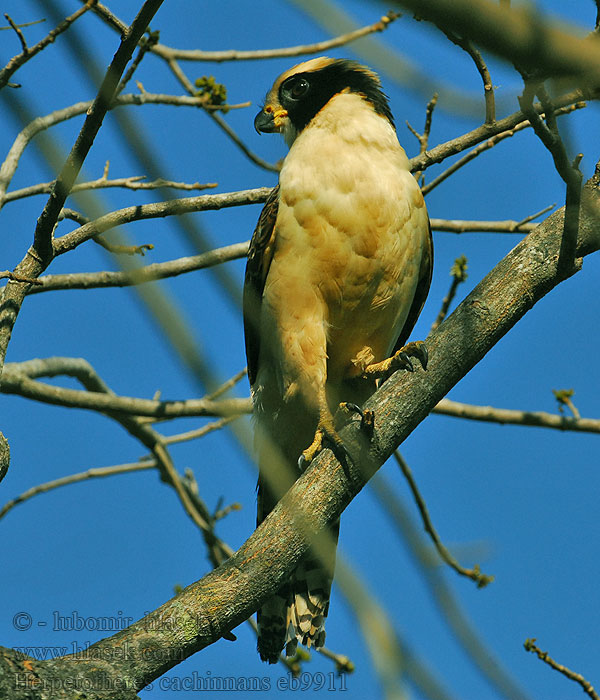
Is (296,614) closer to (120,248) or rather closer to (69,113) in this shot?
(69,113)

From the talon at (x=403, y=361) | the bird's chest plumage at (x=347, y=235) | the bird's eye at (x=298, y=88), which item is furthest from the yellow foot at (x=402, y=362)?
the bird's eye at (x=298, y=88)

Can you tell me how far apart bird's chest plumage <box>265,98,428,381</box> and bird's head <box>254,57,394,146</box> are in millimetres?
372

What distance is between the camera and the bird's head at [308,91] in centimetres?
488

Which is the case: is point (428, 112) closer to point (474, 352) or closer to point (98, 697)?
point (474, 352)

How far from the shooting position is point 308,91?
490 cm

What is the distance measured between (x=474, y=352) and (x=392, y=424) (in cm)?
45

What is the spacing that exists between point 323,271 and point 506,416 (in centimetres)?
185

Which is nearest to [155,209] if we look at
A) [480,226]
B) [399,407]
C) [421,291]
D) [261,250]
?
[261,250]

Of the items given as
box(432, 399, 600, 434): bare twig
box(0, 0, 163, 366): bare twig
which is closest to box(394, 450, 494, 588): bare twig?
box(432, 399, 600, 434): bare twig

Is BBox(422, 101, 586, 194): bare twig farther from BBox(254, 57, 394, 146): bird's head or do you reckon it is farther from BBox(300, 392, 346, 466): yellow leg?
BBox(300, 392, 346, 466): yellow leg

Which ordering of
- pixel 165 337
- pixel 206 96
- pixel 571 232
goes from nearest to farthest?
1. pixel 165 337
2. pixel 571 232
3. pixel 206 96

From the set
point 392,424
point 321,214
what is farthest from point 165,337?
point 321,214

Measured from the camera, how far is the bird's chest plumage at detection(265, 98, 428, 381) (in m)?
4.24

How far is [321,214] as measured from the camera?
4262 millimetres
